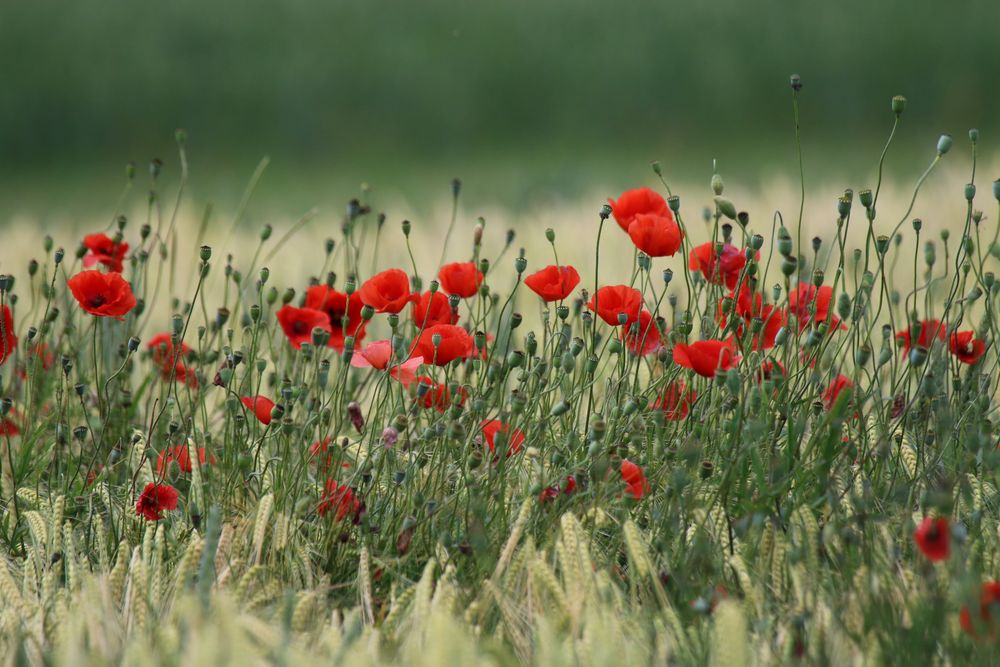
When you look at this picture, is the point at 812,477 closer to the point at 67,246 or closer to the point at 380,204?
the point at 67,246

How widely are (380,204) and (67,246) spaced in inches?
116

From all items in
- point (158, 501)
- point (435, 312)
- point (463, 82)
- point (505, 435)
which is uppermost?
point (463, 82)

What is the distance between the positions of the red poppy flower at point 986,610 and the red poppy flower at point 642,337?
2.67 ft

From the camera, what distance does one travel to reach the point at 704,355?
1711 millimetres

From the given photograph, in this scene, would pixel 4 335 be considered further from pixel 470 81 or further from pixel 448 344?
pixel 470 81

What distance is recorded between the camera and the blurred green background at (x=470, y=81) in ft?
32.2

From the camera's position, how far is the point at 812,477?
1.85 m

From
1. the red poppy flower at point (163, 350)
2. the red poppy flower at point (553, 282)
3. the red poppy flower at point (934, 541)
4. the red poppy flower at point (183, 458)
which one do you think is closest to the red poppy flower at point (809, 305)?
the red poppy flower at point (553, 282)

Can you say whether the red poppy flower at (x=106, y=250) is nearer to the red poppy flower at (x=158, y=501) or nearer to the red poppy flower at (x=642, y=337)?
the red poppy flower at (x=158, y=501)

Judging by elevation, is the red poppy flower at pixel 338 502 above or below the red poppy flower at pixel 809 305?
below

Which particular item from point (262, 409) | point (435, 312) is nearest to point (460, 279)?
point (435, 312)

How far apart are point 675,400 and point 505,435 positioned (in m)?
0.49

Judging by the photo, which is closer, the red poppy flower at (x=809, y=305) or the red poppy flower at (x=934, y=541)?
the red poppy flower at (x=934, y=541)

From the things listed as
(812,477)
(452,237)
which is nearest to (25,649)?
(812,477)
